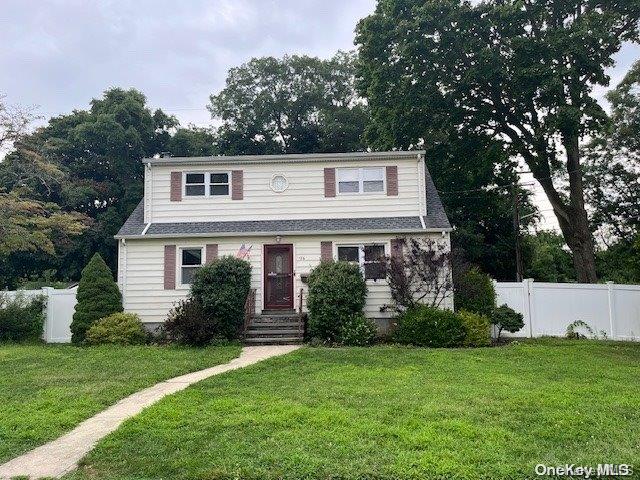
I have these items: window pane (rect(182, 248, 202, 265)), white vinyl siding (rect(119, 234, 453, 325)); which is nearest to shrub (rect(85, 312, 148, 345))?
white vinyl siding (rect(119, 234, 453, 325))

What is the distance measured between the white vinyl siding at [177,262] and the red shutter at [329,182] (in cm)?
165

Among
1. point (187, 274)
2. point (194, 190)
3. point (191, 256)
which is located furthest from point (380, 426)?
point (194, 190)

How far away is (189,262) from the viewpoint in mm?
15562

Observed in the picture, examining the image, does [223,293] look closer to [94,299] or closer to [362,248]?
[94,299]

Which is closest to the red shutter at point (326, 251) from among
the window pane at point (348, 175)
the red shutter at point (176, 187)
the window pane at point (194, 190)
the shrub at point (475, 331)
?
the window pane at point (348, 175)

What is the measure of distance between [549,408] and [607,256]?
24747 mm

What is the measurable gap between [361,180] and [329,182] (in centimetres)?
103

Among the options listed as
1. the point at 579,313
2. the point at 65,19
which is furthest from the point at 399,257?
the point at 65,19

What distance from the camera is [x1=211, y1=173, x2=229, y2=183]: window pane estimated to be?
16422 mm

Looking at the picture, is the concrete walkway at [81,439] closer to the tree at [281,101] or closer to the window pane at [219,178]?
the window pane at [219,178]

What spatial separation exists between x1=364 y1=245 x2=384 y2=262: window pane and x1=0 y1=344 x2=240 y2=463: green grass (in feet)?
16.4

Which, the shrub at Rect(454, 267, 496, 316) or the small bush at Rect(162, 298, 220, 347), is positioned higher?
the shrub at Rect(454, 267, 496, 316)

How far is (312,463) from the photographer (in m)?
4.42

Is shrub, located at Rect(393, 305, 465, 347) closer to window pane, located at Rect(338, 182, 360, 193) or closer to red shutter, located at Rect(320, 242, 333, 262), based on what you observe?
red shutter, located at Rect(320, 242, 333, 262)
